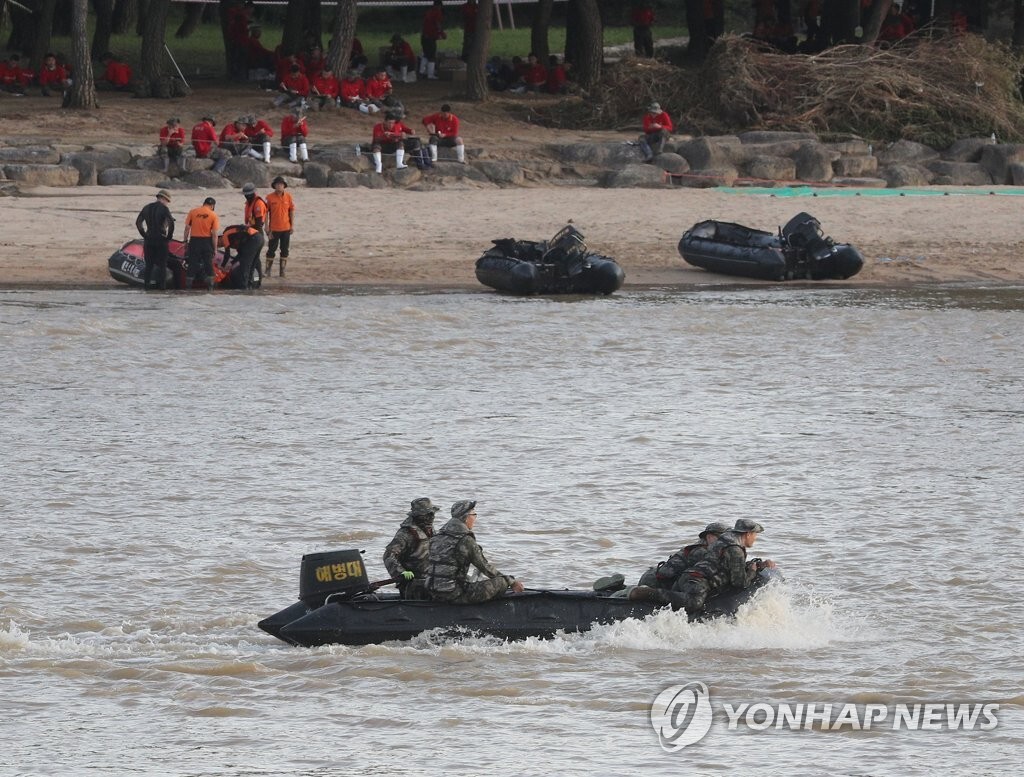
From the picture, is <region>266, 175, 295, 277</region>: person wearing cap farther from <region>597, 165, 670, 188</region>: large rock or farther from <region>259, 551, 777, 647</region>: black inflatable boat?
<region>259, 551, 777, 647</region>: black inflatable boat

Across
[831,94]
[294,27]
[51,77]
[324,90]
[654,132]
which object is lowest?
[654,132]

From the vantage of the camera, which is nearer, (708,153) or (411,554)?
(411,554)

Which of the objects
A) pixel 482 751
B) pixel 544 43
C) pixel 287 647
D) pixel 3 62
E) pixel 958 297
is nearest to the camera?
pixel 482 751

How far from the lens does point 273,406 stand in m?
18.2

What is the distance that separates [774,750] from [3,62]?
89.5 ft

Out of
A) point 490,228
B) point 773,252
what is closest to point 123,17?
point 490,228

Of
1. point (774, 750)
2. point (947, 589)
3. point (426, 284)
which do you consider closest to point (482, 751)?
point (774, 750)

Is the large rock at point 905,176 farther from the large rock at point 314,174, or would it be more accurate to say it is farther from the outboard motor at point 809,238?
the large rock at point 314,174

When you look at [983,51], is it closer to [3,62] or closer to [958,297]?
[958,297]

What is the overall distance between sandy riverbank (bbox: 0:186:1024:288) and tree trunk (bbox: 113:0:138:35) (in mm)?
16380

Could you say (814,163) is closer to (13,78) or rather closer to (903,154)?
(903,154)

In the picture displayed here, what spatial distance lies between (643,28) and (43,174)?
45.7 feet

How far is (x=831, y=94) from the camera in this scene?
32.9 metres

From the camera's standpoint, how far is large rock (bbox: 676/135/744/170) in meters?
30.5
